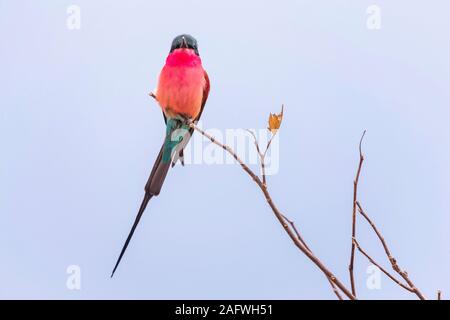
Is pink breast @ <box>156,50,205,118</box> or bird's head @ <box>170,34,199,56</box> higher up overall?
bird's head @ <box>170,34,199,56</box>

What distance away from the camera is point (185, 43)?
3736 millimetres

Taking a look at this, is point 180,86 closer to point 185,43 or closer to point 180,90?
point 180,90

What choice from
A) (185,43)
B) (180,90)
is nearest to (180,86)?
(180,90)

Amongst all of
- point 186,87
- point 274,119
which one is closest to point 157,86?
point 186,87

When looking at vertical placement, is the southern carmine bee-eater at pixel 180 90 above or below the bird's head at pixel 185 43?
below

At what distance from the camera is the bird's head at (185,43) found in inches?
147

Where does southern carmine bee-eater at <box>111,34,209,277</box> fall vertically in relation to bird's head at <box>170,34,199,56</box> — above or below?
below

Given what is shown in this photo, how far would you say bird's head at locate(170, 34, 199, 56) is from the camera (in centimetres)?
373

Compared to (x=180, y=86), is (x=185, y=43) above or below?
above

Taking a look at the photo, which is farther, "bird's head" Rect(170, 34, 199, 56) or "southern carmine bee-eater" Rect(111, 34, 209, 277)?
"bird's head" Rect(170, 34, 199, 56)

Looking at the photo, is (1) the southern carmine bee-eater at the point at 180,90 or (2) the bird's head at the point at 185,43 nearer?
(1) the southern carmine bee-eater at the point at 180,90
